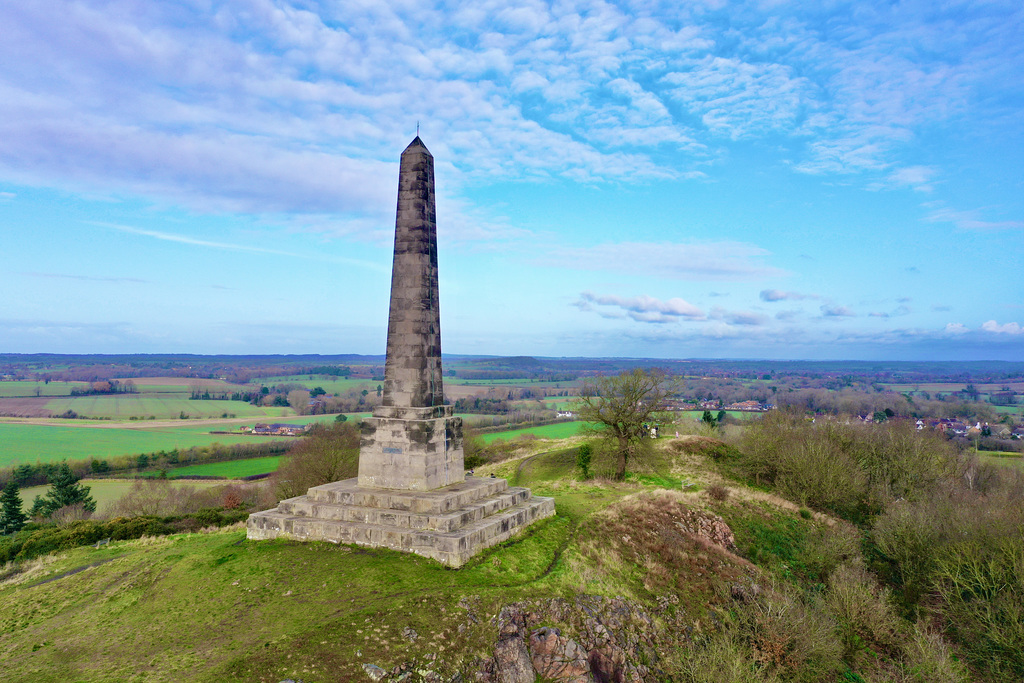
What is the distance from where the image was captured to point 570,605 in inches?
567

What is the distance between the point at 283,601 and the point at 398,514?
388 centimetres

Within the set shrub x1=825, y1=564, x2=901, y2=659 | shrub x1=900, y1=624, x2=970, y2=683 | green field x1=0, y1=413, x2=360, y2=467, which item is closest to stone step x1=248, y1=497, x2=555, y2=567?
shrub x1=825, y1=564, x2=901, y2=659

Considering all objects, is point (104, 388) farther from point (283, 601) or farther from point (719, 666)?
point (719, 666)

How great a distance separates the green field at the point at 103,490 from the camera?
4300 cm

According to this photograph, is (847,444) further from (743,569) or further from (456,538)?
(456,538)

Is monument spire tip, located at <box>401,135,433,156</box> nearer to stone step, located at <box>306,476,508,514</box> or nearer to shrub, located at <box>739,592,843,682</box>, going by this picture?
stone step, located at <box>306,476,508,514</box>

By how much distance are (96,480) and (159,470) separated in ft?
17.7

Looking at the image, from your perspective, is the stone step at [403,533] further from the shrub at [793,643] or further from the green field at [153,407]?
the green field at [153,407]

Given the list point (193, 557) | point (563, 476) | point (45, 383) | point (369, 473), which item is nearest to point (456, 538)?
point (369, 473)

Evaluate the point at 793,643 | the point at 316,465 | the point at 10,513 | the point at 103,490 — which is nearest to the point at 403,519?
the point at 793,643

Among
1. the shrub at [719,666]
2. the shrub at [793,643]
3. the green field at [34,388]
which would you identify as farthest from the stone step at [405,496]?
the green field at [34,388]

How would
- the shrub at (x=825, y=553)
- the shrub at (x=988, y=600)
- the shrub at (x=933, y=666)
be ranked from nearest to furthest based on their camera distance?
1. the shrub at (x=933, y=666)
2. the shrub at (x=988, y=600)
3. the shrub at (x=825, y=553)

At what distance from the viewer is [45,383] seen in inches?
5433

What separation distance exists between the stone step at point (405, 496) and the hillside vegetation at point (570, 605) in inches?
66.3
